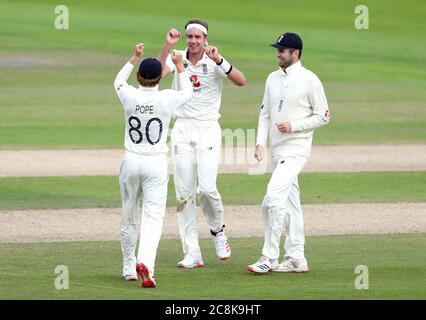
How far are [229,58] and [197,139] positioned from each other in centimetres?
2248

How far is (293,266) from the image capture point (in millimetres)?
12766

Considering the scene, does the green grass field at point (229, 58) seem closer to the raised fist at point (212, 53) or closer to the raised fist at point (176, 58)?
the raised fist at point (212, 53)

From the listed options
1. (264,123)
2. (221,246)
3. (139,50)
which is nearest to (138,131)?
(139,50)

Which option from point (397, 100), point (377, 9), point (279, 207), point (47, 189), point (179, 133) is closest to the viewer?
point (279, 207)

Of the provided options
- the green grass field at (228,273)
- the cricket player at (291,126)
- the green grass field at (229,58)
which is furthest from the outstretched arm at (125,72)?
the green grass field at (229,58)

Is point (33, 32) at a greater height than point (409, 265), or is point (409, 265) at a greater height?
point (33, 32)

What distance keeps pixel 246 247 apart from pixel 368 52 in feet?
80.0

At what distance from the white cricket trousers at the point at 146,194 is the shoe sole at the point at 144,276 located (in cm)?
8

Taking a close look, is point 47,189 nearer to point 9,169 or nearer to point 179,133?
point 9,169

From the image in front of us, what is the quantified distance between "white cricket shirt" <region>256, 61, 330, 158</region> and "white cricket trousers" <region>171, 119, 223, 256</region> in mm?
777

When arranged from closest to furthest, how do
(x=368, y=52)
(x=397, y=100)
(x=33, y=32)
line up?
(x=397, y=100) < (x=368, y=52) < (x=33, y=32)
